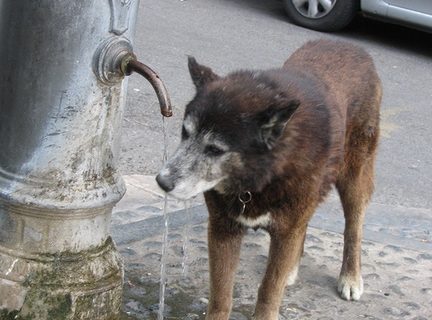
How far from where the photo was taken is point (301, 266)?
4781mm

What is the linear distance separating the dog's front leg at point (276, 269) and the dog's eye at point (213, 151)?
0.58 m

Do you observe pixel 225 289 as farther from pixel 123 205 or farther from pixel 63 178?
pixel 123 205

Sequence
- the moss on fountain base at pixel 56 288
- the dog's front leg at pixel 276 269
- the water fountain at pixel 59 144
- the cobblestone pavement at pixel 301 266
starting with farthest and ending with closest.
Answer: the cobblestone pavement at pixel 301 266
the dog's front leg at pixel 276 269
the moss on fountain base at pixel 56 288
the water fountain at pixel 59 144

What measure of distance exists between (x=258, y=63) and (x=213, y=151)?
219 inches

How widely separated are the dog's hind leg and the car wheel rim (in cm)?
578

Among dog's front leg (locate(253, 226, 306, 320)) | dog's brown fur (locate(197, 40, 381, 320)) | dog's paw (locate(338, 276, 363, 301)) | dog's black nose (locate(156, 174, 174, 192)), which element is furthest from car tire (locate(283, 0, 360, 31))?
dog's black nose (locate(156, 174, 174, 192))

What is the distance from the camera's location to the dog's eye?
345 centimetres

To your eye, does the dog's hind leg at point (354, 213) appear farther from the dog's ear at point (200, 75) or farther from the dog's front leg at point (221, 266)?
the dog's ear at point (200, 75)

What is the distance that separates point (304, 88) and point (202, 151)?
0.65 metres

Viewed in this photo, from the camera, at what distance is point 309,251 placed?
16.1ft

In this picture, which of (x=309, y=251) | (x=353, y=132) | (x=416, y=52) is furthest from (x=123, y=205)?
(x=416, y=52)

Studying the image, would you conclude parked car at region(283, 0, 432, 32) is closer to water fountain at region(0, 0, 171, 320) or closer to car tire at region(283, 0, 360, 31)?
car tire at region(283, 0, 360, 31)

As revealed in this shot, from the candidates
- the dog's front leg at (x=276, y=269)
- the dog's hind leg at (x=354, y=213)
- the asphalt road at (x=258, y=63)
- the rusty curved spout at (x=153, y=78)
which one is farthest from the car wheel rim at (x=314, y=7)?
the rusty curved spout at (x=153, y=78)

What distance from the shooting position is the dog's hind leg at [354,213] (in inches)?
179
